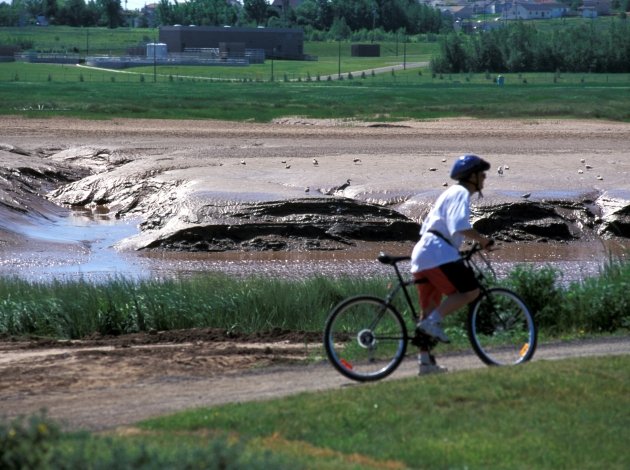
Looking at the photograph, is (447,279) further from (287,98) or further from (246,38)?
(246,38)

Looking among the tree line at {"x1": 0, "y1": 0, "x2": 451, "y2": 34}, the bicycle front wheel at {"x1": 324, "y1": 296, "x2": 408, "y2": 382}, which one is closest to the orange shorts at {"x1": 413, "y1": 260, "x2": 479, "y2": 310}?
the bicycle front wheel at {"x1": 324, "y1": 296, "x2": 408, "y2": 382}

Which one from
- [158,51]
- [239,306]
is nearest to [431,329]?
[239,306]

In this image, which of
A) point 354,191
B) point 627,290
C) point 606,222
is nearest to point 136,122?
point 354,191

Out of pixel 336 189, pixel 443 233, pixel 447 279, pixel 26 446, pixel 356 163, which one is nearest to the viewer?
pixel 26 446

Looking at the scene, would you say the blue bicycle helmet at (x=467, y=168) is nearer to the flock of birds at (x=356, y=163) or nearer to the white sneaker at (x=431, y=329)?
the white sneaker at (x=431, y=329)

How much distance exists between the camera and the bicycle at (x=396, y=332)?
1062 centimetres

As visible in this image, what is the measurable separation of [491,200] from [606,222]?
2357mm

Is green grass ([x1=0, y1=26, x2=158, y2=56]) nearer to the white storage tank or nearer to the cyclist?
the white storage tank

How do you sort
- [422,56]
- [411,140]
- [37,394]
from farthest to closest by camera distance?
[422,56], [411,140], [37,394]

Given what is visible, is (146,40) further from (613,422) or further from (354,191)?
(613,422)

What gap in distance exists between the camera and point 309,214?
84.9 ft

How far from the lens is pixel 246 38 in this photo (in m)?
134

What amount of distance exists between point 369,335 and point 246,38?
12554cm

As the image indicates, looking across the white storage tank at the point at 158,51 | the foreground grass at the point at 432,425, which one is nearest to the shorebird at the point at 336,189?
the foreground grass at the point at 432,425
